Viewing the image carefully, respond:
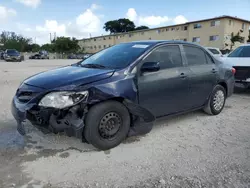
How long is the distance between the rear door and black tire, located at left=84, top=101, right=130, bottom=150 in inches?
64.9

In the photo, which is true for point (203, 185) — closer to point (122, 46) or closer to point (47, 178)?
point (47, 178)

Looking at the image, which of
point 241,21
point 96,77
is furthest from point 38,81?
point 241,21

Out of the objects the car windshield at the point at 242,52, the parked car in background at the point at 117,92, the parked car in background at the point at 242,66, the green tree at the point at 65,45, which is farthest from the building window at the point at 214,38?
the parked car in background at the point at 117,92

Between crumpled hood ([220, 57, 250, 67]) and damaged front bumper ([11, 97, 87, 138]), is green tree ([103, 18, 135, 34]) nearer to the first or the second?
crumpled hood ([220, 57, 250, 67])

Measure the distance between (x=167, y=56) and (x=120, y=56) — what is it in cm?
85

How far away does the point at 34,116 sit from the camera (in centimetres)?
317

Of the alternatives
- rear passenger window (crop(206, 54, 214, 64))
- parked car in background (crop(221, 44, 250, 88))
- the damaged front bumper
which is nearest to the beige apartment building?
parked car in background (crop(221, 44, 250, 88))

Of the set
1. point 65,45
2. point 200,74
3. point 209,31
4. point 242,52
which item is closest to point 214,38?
point 209,31

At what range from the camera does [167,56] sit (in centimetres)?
419

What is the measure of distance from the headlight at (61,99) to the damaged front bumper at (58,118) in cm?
6

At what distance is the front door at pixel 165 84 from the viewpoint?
12.3ft

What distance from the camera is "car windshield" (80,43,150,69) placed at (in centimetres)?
378

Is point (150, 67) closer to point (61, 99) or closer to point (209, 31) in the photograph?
point (61, 99)

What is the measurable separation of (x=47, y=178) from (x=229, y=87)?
4.44 metres
